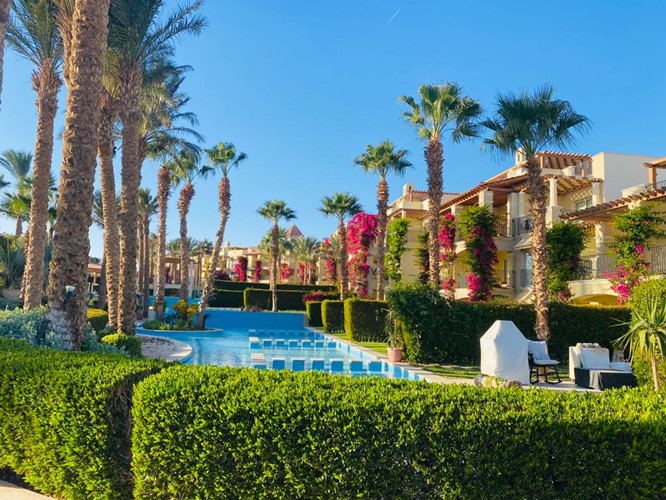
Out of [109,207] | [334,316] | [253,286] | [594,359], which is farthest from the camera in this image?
[253,286]

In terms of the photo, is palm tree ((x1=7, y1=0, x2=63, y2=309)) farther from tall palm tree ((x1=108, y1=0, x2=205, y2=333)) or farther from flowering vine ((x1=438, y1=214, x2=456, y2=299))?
flowering vine ((x1=438, y1=214, x2=456, y2=299))

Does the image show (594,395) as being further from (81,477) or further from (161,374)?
(81,477)

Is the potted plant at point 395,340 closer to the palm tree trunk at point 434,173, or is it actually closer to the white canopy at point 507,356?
the white canopy at point 507,356

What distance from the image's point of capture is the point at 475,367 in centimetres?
1514

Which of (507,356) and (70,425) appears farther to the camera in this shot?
A: (507,356)

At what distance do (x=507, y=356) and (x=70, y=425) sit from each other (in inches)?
349

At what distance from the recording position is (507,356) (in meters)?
10.7

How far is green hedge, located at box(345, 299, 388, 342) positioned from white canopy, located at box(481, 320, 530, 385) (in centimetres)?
1196

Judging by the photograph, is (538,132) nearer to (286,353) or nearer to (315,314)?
(286,353)

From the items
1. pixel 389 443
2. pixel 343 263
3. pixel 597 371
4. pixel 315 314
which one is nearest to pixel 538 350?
pixel 597 371

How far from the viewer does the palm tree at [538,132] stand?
1603 centimetres

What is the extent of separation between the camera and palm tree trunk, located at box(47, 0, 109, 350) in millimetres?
8664

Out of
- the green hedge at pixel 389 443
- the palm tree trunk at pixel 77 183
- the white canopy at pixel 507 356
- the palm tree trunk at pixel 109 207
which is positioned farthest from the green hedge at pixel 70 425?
the palm tree trunk at pixel 109 207

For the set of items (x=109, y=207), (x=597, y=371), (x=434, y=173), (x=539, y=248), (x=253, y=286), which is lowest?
(x=597, y=371)
